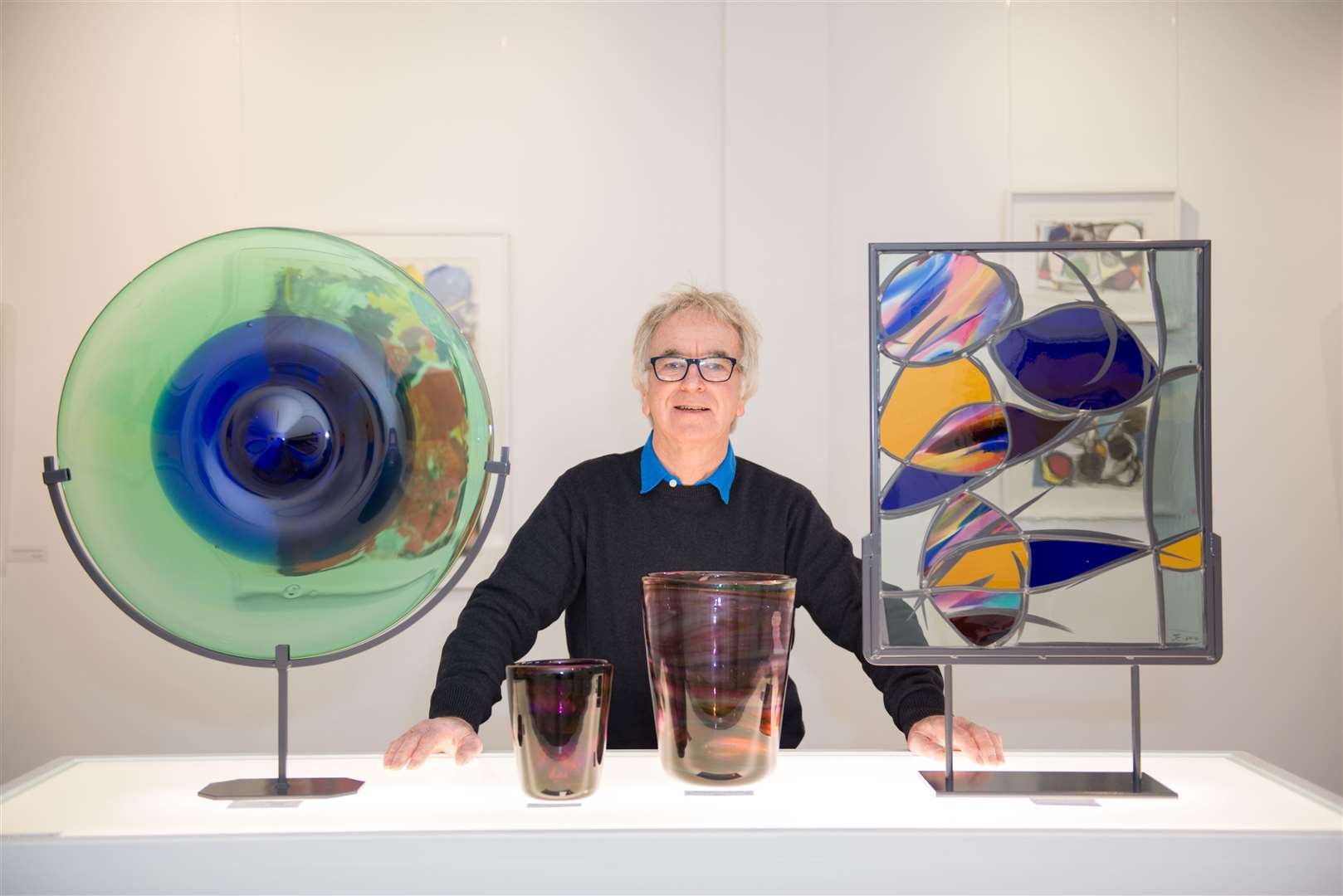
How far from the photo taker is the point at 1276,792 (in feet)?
2.90

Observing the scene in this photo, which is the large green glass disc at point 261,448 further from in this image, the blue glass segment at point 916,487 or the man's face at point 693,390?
the man's face at point 693,390

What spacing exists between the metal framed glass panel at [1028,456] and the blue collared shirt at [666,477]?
2.30 feet

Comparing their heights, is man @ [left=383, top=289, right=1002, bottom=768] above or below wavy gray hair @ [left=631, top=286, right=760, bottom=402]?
below

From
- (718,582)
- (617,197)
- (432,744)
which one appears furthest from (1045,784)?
(617,197)

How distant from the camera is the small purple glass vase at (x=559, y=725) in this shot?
2.64 ft

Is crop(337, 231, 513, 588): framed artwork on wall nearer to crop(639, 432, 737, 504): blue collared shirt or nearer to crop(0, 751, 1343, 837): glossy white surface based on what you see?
crop(639, 432, 737, 504): blue collared shirt

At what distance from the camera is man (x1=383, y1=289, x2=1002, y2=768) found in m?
1.50

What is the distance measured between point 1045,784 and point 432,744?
0.56 meters

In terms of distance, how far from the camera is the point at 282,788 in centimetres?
90

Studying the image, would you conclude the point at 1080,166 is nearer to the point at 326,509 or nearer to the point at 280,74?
the point at 280,74

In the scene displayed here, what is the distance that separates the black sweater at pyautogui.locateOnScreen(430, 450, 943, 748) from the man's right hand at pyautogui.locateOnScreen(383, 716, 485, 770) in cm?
36

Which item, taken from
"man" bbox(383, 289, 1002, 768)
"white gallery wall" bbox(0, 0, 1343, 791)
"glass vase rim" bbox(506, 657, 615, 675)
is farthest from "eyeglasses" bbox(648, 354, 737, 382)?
"white gallery wall" bbox(0, 0, 1343, 791)

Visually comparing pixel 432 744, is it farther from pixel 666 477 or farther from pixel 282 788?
pixel 666 477

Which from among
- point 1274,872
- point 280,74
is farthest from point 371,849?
point 280,74
